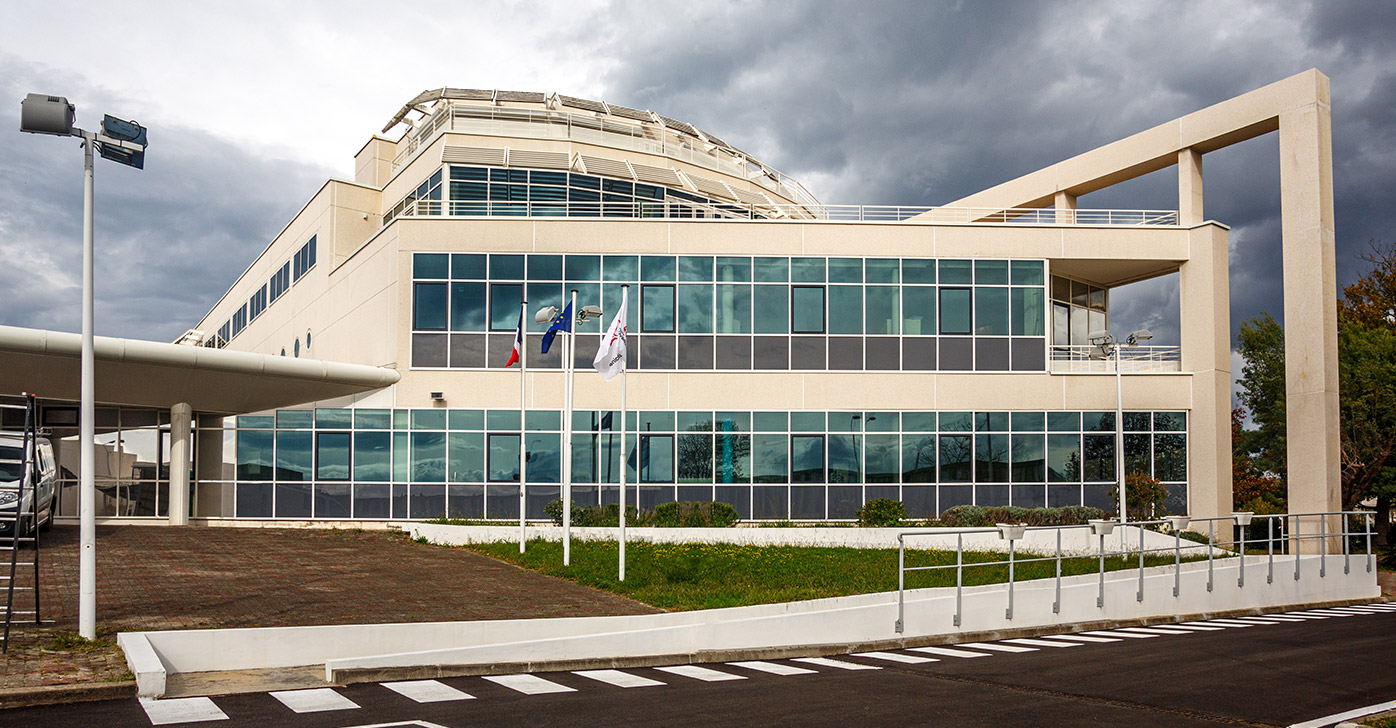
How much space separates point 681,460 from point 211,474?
1322 cm

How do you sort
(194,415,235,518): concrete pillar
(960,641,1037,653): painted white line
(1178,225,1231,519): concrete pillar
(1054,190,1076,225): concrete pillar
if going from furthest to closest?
(1054,190,1076,225): concrete pillar, (1178,225,1231,519): concrete pillar, (194,415,235,518): concrete pillar, (960,641,1037,653): painted white line

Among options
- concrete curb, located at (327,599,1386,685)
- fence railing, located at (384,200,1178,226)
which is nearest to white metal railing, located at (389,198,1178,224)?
fence railing, located at (384,200,1178,226)

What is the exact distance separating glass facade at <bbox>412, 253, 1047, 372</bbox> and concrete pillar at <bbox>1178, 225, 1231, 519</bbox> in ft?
16.1

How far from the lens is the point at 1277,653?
1384cm

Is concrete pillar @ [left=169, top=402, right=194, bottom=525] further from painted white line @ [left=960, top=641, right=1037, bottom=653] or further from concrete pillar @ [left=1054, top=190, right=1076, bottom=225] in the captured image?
concrete pillar @ [left=1054, top=190, right=1076, bottom=225]

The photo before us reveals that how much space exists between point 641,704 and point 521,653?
2.84 metres

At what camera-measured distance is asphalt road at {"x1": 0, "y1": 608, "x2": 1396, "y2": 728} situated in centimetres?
917

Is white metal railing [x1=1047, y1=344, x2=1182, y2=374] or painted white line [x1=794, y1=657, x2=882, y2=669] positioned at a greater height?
white metal railing [x1=1047, y1=344, x2=1182, y2=374]

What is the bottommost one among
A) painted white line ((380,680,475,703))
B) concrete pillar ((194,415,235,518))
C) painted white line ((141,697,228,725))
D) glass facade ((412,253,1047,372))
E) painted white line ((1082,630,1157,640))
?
painted white line ((1082,630,1157,640))

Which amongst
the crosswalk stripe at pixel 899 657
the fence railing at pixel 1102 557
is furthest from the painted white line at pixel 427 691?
the fence railing at pixel 1102 557

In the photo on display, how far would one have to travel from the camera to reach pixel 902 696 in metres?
10.5

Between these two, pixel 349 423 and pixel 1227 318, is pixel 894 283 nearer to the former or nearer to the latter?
pixel 1227 318

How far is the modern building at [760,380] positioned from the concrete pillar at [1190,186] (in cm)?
7

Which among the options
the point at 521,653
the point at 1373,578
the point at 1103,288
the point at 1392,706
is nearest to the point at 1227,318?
the point at 1103,288
